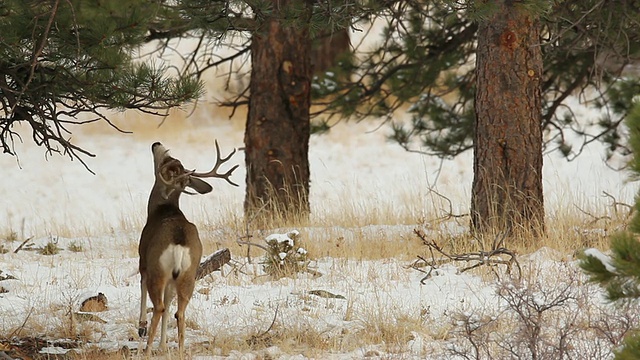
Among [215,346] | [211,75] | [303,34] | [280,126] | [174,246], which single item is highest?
[211,75]

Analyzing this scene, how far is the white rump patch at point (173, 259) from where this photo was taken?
17.2 feet

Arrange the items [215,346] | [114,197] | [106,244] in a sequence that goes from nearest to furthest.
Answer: [215,346] → [106,244] → [114,197]

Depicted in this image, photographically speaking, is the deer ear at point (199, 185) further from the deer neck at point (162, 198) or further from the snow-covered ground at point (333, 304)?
the snow-covered ground at point (333, 304)

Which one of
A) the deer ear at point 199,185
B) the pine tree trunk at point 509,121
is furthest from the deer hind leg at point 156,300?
the pine tree trunk at point 509,121

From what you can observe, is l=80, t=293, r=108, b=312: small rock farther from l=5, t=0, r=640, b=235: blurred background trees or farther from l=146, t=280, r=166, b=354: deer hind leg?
l=146, t=280, r=166, b=354: deer hind leg

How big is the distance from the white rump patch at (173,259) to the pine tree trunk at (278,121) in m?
5.69

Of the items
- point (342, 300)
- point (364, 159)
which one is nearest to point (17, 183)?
point (364, 159)

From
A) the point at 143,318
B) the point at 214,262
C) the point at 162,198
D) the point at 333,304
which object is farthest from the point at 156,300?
the point at 214,262

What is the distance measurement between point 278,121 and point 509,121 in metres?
3.45

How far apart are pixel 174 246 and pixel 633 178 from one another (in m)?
2.64

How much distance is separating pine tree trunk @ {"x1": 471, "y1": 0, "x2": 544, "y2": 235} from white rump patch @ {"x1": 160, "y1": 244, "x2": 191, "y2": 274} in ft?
13.1

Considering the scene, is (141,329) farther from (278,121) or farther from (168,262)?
(278,121)

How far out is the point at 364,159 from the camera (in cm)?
2233

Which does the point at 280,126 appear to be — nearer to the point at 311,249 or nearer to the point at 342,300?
the point at 311,249
